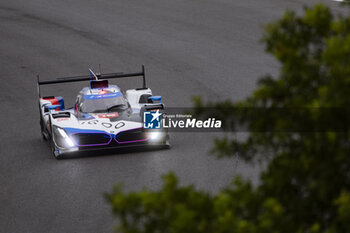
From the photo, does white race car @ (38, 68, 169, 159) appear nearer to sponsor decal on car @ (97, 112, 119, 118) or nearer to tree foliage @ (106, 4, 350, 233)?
sponsor decal on car @ (97, 112, 119, 118)

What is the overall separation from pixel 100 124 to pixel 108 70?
1051 centimetres

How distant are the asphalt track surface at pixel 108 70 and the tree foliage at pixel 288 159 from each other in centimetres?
556

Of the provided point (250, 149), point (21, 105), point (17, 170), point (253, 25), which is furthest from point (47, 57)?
point (250, 149)

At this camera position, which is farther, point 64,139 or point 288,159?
point 64,139

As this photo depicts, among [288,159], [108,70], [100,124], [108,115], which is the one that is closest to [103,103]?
[108,115]

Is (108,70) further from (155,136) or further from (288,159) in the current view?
(288,159)

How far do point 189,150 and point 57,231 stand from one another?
4.98 metres

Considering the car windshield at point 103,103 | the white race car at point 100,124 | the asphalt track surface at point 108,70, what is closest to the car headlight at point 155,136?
the white race car at point 100,124

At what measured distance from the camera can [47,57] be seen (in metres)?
26.0

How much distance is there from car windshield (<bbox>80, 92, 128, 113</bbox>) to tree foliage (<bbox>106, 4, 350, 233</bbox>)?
999 cm

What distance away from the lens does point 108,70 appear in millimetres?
24047

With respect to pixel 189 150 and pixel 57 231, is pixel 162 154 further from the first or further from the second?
pixel 57 231

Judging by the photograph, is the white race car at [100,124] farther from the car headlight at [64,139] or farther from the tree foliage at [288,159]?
the tree foliage at [288,159]

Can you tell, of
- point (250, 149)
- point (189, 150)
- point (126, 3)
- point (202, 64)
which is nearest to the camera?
point (250, 149)
